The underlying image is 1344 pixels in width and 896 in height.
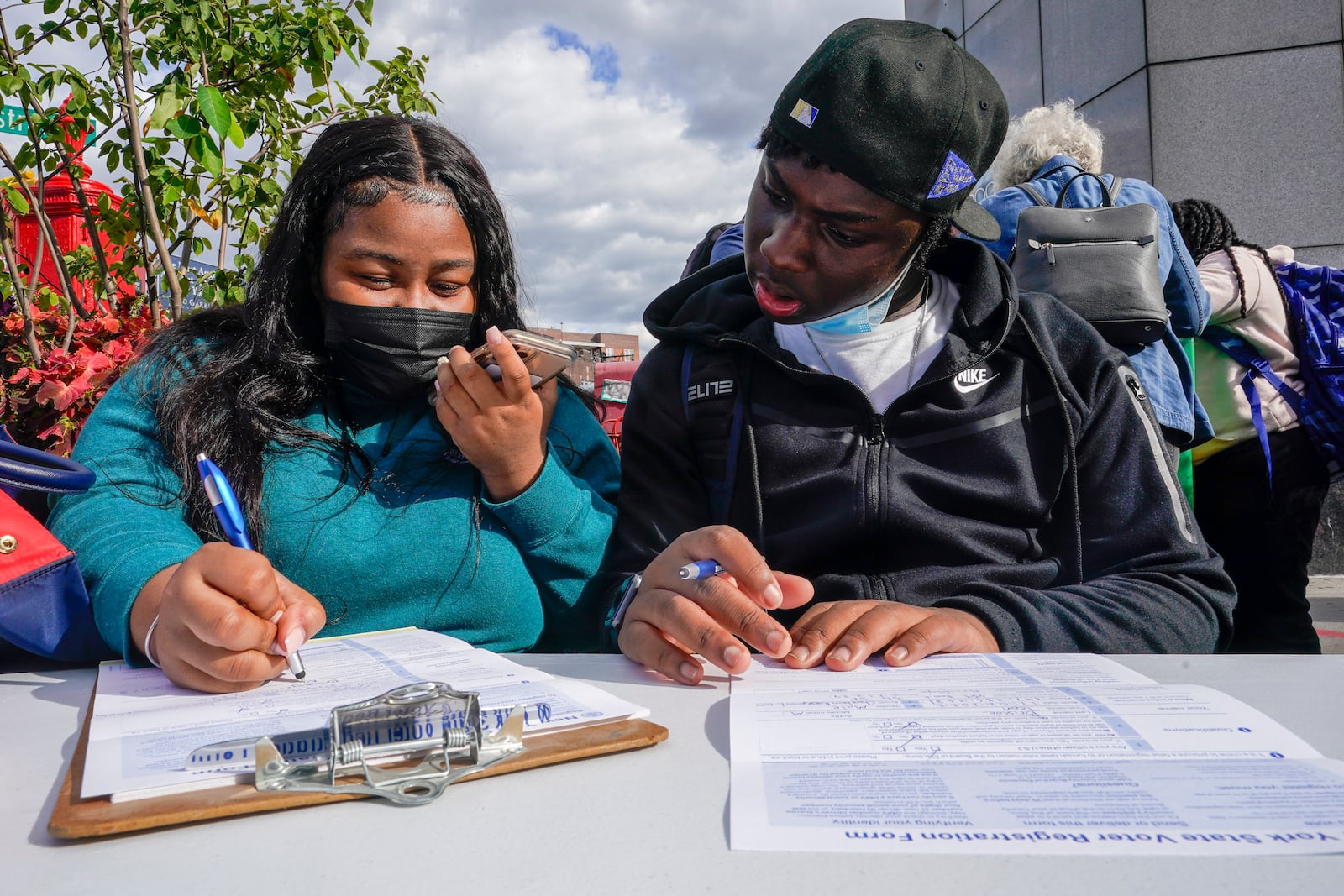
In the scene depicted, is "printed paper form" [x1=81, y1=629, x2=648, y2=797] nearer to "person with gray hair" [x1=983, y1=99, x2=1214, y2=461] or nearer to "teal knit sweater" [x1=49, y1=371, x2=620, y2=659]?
"teal knit sweater" [x1=49, y1=371, x2=620, y2=659]

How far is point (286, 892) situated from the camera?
0.63m

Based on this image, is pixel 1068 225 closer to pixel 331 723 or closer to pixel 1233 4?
pixel 331 723

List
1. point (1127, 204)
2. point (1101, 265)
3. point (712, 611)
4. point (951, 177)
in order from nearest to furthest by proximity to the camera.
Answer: point (712, 611) → point (951, 177) → point (1101, 265) → point (1127, 204)

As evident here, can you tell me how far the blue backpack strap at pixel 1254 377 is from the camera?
111 inches

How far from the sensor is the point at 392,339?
1.61m

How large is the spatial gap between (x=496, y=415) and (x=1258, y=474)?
249 centimetres

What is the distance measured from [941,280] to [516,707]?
135 cm

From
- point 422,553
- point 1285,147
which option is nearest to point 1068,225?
point 422,553

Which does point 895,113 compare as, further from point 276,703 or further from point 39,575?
point 39,575

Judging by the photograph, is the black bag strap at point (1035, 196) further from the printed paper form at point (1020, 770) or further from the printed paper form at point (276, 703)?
the printed paper form at point (276, 703)

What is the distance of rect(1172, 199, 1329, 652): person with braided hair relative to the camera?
281 cm

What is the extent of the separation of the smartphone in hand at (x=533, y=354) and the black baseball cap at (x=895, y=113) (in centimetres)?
54

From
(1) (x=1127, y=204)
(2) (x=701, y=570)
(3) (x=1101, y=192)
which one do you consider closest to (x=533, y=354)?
(2) (x=701, y=570)

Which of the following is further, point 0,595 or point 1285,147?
point 1285,147
